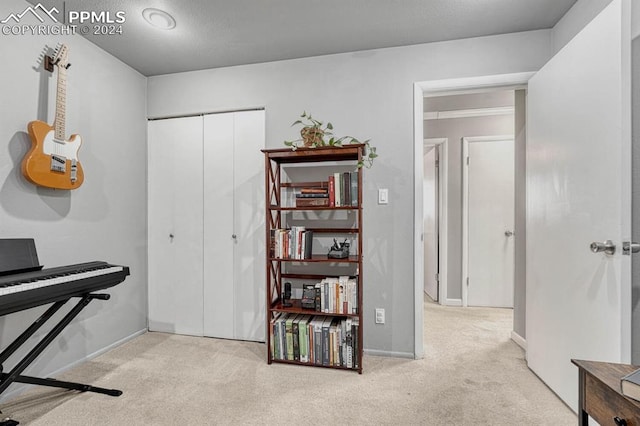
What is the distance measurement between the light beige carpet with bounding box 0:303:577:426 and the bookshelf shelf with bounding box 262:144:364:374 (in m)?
0.17

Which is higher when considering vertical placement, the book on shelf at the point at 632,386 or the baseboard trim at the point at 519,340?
the book on shelf at the point at 632,386

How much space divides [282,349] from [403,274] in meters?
1.08

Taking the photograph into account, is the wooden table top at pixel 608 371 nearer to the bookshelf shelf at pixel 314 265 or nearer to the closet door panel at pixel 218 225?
the bookshelf shelf at pixel 314 265

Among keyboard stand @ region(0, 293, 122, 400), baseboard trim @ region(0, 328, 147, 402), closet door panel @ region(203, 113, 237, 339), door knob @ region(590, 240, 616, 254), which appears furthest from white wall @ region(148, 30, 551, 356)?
baseboard trim @ region(0, 328, 147, 402)

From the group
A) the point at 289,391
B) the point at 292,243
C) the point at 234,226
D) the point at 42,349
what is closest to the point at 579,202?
the point at 292,243

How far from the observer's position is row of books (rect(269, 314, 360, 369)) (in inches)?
86.8

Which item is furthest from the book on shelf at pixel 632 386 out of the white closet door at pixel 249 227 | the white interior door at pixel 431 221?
the white interior door at pixel 431 221

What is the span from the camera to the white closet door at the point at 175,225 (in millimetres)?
2891

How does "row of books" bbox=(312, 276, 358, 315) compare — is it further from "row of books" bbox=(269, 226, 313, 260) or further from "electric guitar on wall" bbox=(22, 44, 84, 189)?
"electric guitar on wall" bbox=(22, 44, 84, 189)

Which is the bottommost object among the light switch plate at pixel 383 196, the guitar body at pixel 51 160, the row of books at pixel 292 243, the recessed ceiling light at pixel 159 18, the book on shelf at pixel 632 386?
the book on shelf at pixel 632 386

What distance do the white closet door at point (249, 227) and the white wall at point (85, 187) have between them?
0.94 m

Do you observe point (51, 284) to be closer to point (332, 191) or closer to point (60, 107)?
point (60, 107)

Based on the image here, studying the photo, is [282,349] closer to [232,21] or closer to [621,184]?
[621,184]

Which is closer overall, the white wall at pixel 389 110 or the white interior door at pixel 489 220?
the white wall at pixel 389 110
